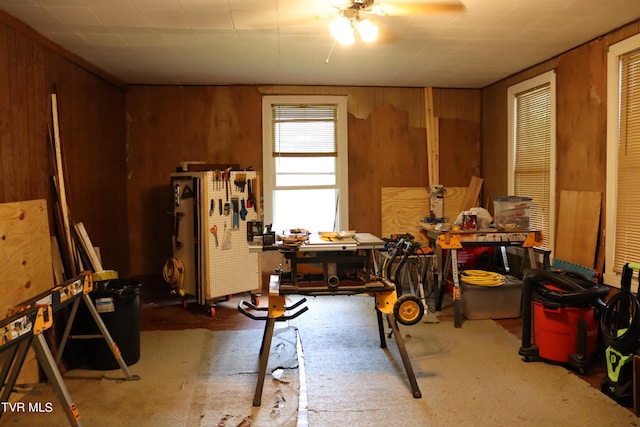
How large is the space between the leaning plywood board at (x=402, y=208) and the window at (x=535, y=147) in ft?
3.52

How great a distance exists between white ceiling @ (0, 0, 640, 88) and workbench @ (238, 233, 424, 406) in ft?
5.19

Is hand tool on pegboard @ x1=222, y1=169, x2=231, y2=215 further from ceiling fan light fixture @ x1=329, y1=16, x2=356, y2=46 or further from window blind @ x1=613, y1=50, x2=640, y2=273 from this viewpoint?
window blind @ x1=613, y1=50, x2=640, y2=273

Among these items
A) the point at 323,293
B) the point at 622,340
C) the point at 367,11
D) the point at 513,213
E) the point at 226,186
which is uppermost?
the point at 367,11

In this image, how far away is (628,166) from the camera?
3.58m

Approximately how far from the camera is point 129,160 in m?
5.51

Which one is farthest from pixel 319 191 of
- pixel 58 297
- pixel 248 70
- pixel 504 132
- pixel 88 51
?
pixel 58 297

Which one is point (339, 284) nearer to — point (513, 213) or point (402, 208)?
point (513, 213)

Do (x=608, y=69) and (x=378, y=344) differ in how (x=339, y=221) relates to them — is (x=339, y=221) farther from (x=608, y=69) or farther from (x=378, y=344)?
(x=608, y=69)

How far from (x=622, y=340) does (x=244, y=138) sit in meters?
4.32

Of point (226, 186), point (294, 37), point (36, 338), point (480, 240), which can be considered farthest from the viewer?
point (226, 186)

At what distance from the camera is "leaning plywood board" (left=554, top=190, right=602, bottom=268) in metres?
3.88

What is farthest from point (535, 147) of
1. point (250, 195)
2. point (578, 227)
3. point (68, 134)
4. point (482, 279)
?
point (68, 134)

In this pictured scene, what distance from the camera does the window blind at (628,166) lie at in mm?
3500

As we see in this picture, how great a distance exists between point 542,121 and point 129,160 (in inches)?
182
